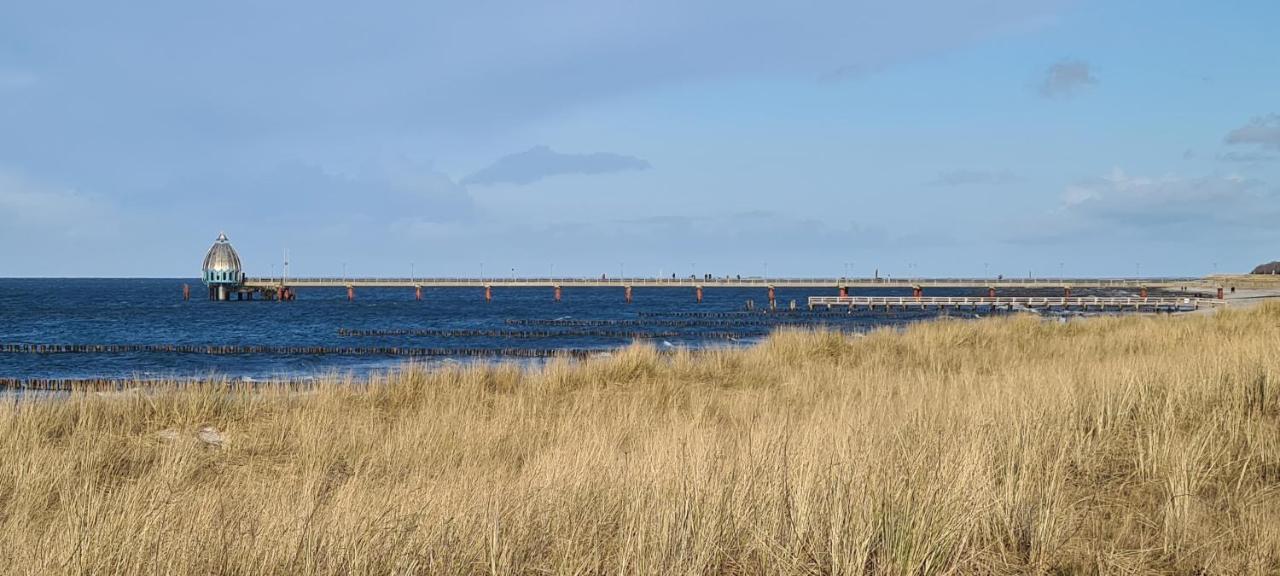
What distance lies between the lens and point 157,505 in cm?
532

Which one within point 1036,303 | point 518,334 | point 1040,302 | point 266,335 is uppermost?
point 1040,302

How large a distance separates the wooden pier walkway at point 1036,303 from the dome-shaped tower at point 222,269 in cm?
6303

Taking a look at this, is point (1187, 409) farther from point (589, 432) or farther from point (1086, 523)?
point (589, 432)

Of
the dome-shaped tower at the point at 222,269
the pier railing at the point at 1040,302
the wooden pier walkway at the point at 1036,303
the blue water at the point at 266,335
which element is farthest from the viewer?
the dome-shaped tower at the point at 222,269

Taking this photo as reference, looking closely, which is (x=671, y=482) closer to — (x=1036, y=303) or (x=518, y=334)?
(x=518, y=334)

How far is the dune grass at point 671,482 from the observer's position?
4492 millimetres

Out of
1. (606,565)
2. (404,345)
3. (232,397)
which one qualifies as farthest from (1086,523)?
(404,345)

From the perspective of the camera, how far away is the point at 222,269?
103m

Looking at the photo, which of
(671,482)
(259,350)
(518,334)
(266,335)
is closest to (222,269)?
(266,335)

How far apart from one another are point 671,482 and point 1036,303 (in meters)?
79.7

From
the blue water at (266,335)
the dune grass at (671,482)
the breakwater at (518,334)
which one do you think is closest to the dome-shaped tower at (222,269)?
the blue water at (266,335)

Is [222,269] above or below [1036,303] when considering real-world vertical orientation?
above

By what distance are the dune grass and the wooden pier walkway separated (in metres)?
65.4

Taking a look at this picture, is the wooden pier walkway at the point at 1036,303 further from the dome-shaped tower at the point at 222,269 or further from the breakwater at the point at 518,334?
the dome-shaped tower at the point at 222,269
